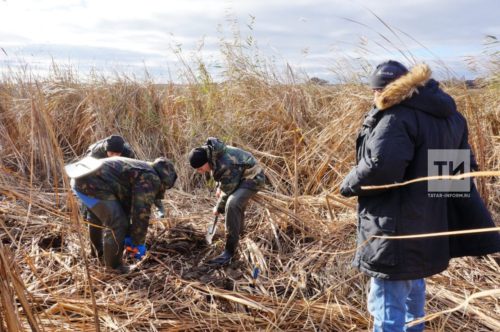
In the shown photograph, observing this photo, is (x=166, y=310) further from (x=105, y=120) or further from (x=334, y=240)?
(x=105, y=120)

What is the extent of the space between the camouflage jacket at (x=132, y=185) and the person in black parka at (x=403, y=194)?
1937 mm

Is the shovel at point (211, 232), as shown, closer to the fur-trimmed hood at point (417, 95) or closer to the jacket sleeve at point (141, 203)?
the jacket sleeve at point (141, 203)

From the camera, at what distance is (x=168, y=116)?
21.6ft

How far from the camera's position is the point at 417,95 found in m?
2.15

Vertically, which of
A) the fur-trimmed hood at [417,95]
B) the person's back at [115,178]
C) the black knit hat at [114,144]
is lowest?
the person's back at [115,178]

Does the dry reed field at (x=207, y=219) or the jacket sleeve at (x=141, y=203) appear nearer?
the dry reed field at (x=207, y=219)

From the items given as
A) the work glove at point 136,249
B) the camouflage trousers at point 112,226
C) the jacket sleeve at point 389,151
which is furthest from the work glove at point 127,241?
the jacket sleeve at point 389,151

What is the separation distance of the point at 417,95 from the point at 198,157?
6.71ft

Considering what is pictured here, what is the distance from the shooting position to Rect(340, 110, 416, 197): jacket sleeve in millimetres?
2092

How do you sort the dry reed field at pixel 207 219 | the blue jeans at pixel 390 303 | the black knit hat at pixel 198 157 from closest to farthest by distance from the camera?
the blue jeans at pixel 390 303 → the dry reed field at pixel 207 219 → the black knit hat at pixel 198 157

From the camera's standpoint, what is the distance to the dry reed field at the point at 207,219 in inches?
93.0

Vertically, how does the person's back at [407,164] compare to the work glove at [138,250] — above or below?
above

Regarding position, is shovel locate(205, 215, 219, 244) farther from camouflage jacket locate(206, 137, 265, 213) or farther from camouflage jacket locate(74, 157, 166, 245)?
camouflage jacket locate(74, 157, 166, 245)

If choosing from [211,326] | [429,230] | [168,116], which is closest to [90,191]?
[211,326]
